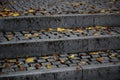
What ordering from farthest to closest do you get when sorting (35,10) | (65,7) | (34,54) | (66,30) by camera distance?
(65,7)
(35,10)
(66,30)
(34,54)

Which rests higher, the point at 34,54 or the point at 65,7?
the point at 65,7

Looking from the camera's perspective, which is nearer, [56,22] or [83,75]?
[83,75]

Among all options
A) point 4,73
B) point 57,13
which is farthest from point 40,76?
point 57,13

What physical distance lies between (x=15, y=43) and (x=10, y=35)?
0.53 meters

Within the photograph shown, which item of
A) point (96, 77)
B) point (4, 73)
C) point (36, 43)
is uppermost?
point (36, 43)

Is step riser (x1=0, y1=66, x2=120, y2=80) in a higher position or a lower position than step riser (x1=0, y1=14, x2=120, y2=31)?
lower

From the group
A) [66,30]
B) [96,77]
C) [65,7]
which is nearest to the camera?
[96,77]

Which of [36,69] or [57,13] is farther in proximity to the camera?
[57,13]

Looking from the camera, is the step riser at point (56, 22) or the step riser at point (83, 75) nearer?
the step riser at point (83, 75)

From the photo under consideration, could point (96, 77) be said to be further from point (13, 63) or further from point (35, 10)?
point (35, 10)

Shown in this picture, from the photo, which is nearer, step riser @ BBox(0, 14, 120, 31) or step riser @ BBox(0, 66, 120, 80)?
step riser @ BBox(0, 66, 120, 80)

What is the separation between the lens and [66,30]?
588cm

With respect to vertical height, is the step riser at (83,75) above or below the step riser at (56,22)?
below

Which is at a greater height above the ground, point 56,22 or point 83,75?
point 56,22
